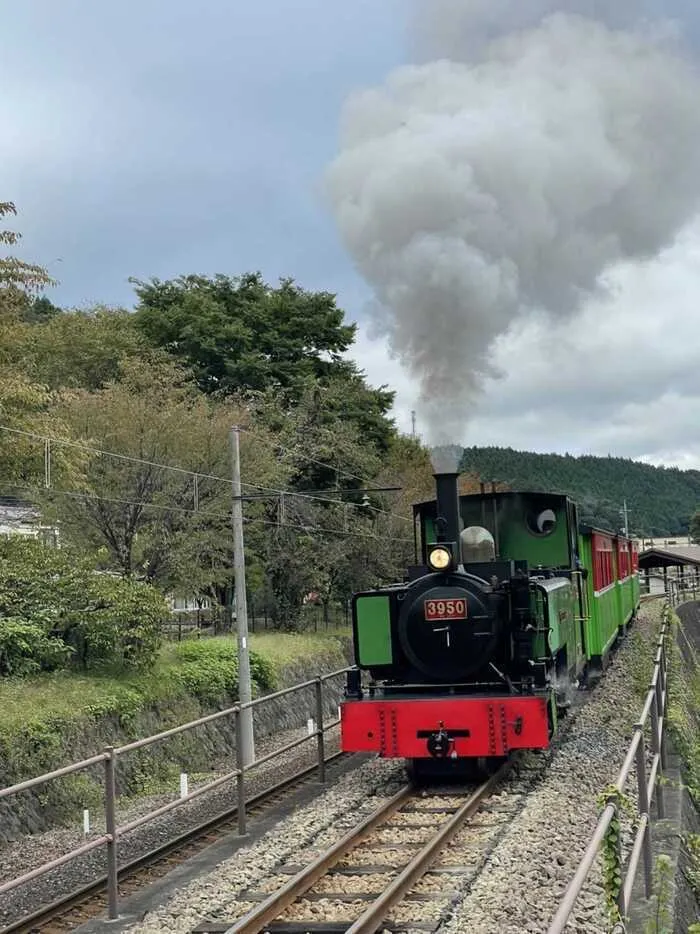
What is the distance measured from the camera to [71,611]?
607 inches

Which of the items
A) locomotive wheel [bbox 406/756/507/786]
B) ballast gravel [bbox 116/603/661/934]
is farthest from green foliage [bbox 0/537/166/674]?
locomotive wheel [bbox 406/756/507/786]

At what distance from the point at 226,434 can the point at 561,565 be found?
38.9 ft

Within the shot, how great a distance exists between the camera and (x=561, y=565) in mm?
11219

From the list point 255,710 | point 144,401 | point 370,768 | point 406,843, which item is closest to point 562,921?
point 406,843

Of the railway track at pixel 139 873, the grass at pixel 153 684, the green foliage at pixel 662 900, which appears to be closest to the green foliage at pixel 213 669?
the grass at pixel 153 684

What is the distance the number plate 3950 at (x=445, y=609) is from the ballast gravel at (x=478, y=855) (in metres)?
1.70

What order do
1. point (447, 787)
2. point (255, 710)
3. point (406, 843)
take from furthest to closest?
1. point (255, 710)
2. point (447, 787)
3. point (406, 843)

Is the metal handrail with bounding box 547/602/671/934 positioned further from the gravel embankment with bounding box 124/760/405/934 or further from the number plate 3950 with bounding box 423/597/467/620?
the gravel embankment with bounding box 124/760/405/934

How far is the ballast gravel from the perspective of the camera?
5.73 m

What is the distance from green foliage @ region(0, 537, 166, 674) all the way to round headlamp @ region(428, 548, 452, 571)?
753cm

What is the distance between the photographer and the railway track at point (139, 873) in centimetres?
672

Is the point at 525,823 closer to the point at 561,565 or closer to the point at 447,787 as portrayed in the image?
the point at 447,787

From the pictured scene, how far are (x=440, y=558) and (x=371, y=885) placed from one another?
3.54 metres

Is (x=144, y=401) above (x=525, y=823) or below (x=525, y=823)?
above
